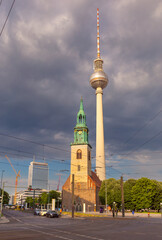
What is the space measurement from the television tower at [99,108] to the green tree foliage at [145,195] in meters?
29.6

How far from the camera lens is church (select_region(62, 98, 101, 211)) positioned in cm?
8694

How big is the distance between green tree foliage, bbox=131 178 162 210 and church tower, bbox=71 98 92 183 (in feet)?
77.8

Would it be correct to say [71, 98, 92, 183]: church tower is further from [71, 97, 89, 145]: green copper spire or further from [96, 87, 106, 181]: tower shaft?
[96, 87, 106, 181]: tower shaft

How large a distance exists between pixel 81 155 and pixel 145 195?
104ft

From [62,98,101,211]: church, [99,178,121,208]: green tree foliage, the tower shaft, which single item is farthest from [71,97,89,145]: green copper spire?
[99,178,121,208]: green tree foliage

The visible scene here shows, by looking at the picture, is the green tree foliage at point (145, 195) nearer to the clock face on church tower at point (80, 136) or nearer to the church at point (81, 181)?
the church at point (81, 181)

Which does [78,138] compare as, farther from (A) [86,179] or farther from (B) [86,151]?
(A) [86,179]

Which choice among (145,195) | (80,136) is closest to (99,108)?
(80,136)

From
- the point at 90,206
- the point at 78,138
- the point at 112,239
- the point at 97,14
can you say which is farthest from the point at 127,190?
the point at 97,14

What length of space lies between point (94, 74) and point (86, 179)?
61.1 meters

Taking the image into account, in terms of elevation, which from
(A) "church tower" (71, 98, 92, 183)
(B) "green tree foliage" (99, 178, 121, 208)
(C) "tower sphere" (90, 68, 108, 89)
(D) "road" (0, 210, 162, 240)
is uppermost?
(C) "tower sphere" (90, 68, 108, 89)

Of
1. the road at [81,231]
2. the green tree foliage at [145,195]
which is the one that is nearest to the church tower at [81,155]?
the green tree foliage at [145,195]

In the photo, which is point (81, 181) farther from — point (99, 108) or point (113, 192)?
point (99, 108)

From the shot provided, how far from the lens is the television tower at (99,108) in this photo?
109 meters
